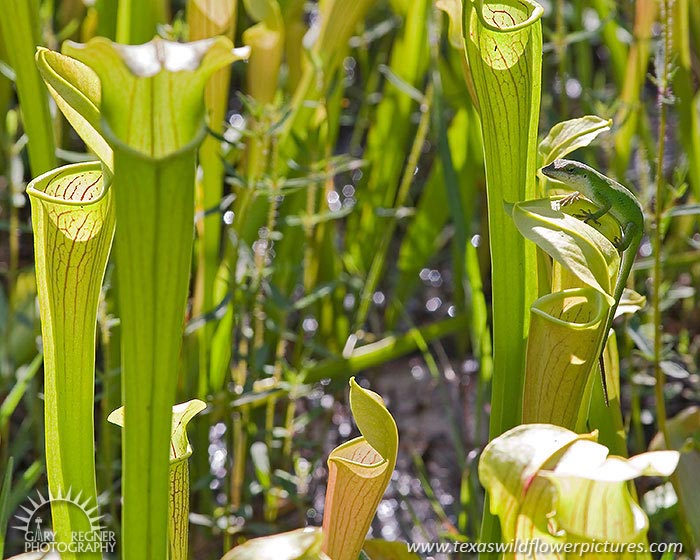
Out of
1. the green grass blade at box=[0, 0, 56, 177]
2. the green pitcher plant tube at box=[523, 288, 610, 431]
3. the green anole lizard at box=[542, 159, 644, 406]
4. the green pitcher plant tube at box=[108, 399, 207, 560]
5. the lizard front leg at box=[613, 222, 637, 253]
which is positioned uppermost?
the green grass blade at box=[0, 0, 56, 177]

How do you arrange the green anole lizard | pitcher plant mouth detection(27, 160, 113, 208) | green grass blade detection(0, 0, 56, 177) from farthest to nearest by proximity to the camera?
green grass blade detection(0, 0, 56, 177) < the green anole lizard < pitcher plant mouth detection(27, 160, 113, 208)

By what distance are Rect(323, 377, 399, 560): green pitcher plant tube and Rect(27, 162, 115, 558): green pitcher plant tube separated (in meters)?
0.19

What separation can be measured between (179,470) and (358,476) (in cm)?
15

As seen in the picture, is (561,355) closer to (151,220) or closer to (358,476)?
(358,476)

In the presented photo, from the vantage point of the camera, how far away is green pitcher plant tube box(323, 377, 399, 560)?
23.5 inches

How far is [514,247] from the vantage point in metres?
0.68

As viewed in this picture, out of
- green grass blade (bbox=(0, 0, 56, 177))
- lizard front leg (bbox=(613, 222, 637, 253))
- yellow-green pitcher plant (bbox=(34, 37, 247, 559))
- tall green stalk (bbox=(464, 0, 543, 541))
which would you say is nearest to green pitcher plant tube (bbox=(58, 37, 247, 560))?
yellow-green pitcher plant (bbox=(34, 37, 247, 559))

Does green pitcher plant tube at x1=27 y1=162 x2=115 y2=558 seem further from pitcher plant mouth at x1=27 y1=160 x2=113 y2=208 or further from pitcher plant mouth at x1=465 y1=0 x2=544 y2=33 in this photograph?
pitcher plant mouth at x1=465 y1=0 x2=544 y2=33

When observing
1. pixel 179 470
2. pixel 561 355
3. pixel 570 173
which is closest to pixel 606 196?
pixel 570 173

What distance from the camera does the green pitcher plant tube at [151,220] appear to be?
0.43 m

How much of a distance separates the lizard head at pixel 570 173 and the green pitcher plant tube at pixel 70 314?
0.37m

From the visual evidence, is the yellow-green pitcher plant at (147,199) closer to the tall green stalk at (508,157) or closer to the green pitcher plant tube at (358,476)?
the green pitcher plant tube at (358,476)

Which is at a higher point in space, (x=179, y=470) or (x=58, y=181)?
(x=58, y=181)

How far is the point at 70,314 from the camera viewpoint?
625 millimetres
